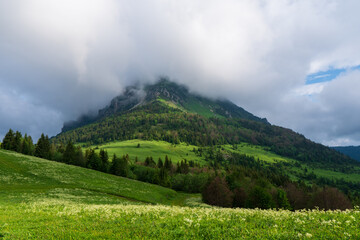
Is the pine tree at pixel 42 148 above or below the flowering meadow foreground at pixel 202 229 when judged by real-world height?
above

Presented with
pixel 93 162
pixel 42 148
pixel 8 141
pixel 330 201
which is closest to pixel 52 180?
pixel 93 162

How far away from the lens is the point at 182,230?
9812 mm

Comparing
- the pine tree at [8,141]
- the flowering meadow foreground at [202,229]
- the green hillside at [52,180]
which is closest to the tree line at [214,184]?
the pine tree at [8,141]

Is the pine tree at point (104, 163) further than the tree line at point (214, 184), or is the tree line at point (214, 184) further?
the pine tree at point (104, 163)

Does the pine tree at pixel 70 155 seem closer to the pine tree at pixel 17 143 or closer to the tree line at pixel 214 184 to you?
the tree line at pixel 214 184

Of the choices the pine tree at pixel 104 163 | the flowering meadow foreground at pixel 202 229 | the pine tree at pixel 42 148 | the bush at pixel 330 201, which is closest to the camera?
the flowering meadow foreground at pixel 202 229

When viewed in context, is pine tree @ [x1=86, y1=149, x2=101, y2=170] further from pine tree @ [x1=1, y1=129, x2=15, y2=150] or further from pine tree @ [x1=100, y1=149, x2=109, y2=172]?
pine tree @ [x1=1, y1=129, x2=15, y2=150]

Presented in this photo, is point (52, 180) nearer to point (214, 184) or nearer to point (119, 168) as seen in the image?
point (119, 168)

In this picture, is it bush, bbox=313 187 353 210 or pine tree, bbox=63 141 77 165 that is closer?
bush, bbox=313 187 353 210

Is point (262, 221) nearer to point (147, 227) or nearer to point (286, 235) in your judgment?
point (286, 235)

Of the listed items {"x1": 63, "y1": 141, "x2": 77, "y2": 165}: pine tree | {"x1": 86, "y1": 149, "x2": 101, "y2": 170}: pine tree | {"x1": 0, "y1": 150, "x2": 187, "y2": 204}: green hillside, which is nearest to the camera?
{"x1": 0, "y1": 150, "x2": 187, "y2": 204}: green hillside

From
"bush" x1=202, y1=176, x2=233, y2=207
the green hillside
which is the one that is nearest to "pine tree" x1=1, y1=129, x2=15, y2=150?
the green hillside

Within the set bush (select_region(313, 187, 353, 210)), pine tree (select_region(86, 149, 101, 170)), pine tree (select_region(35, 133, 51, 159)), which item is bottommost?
bush (select_region(313, 187, 353, 210))

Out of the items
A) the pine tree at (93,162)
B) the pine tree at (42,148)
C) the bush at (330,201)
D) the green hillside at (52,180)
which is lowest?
the bush at (330,201)
